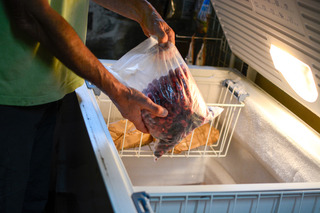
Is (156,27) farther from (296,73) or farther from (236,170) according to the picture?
(236,170)

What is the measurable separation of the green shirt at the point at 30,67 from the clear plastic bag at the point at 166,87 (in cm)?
20

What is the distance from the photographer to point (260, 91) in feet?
5.35

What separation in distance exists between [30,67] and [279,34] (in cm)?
73

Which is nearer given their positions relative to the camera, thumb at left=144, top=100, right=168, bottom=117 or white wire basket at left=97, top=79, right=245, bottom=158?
thumb at left=144, top=100, right=168, bottom=117

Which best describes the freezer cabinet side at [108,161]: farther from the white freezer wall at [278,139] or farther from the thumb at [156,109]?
the white freezer wall at [278,139]

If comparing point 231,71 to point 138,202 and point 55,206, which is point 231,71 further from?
point 138,202

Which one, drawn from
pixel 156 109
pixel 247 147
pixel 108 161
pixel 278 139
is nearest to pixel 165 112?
pixel 156 109

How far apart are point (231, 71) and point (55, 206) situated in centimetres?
100

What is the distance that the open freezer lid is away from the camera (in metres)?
0.93

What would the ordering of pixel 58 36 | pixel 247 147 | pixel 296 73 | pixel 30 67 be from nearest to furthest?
pixel 58 36 < pixel 30 67 < pixel 296 73 < pixel 247 147

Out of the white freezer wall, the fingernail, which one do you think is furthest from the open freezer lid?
the fingernail

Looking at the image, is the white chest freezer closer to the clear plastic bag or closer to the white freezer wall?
the white freezer wall

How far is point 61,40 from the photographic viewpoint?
3.01 feet

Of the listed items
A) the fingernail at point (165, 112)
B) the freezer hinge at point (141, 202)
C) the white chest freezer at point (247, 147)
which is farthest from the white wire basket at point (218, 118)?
the freezer hinge at point (141, 202)
